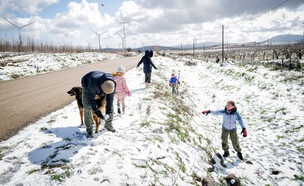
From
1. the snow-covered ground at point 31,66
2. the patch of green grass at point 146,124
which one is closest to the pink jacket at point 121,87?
the patch of green grass at point 146,124

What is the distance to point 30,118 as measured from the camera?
5078 mm

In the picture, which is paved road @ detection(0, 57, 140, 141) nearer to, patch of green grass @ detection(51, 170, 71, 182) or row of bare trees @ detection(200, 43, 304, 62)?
patch of green grass @ detection(51, 170, 71, 182)

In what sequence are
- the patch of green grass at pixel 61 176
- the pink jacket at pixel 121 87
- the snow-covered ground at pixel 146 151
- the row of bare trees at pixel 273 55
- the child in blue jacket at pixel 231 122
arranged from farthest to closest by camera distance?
the row of bare trees at pixel 273 55 < the pink jacket at pixel 121 87 < the child in blue jacket at pixel 231 122 < the snow-covered ground at pixel 146 151 < the patch of green grass at pixel 61 176

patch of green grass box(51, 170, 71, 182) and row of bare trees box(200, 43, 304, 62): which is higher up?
row of bare trees box(200, 43, 304, 62)

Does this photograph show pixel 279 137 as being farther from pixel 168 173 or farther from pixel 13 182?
pixel 13 182

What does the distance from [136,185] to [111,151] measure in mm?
1055

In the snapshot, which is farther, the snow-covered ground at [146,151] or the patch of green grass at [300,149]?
the patch of green grass at [300,149]

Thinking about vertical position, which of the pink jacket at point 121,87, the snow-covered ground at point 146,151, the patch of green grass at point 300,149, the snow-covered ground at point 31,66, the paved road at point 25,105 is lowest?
the patch of green grass at point 300,149


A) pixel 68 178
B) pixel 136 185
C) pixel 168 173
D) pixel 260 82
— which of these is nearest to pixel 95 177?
pixel 68 178

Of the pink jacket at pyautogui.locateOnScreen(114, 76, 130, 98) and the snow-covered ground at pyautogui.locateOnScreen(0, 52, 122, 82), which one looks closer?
the pink jacket at pyautogui.locateOnScreen(114, 76, 130, 98)

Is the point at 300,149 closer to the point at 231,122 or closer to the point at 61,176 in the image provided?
the point at 231,122

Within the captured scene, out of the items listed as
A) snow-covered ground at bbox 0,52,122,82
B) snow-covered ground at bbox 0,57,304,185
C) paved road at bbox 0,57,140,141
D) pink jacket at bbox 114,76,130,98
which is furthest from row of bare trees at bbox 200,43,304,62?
snow-covered ground at bbox 0,52,122,82

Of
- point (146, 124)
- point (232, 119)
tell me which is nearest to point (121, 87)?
point (146, 124)

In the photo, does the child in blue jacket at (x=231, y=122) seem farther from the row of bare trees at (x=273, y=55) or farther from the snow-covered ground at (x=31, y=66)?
the snow-covered ground at (x=31, y=66)
